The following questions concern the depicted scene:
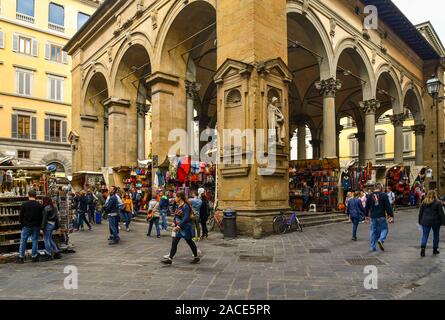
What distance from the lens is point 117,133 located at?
19.9 metres

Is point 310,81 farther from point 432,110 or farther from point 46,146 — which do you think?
point 46,146

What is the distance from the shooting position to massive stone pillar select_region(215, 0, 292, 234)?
10.6m

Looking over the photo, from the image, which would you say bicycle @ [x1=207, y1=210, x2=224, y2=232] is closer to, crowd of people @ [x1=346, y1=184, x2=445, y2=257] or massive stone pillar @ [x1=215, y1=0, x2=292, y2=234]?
massive stone pillar @ [x1=215, y1=0, x2=292, y2=234]

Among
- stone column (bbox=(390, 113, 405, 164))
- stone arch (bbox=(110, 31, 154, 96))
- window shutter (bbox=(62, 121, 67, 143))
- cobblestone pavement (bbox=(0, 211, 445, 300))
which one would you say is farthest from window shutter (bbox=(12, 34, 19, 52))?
stone column (bbox=(390, 113, 405, 164))

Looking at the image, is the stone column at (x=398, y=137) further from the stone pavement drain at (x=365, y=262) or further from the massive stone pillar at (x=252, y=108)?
the stone pavement drain at (x=365, y=262)

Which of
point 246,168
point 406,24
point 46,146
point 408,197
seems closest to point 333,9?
point 406,24

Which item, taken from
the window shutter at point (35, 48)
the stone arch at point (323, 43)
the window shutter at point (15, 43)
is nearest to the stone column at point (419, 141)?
the stone arch at point (323, 43)

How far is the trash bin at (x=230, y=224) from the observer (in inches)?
405

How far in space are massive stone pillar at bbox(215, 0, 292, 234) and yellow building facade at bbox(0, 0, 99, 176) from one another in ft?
82.3

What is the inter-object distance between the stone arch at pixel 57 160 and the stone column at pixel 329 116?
87.2 feet

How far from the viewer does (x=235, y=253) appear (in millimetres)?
8102

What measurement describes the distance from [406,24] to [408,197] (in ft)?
34.1

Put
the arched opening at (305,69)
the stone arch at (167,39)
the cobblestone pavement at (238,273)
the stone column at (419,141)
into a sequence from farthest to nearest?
1. the stone column at (419,141)
2. the arched opening at (305,69)
3. the stone arch at (167,39)
4. the cobblestone pavement at (238,273)

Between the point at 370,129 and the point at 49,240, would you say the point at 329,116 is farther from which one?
the point at 49,240
